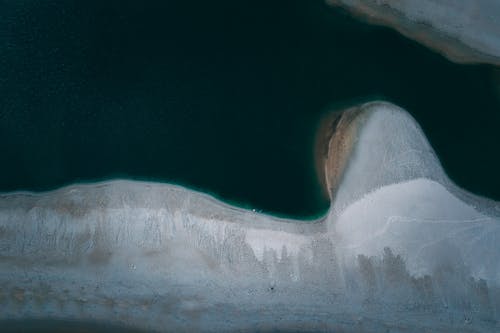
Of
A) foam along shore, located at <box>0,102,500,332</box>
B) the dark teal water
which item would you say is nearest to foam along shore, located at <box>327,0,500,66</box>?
the dark teal water

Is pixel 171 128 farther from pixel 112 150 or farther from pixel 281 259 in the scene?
pixel 281 259

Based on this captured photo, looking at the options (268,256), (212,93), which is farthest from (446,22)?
(268,256)

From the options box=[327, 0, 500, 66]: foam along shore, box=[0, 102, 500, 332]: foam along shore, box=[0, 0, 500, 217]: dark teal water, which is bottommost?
box=[0, 102, 500, 332]: foam along shore

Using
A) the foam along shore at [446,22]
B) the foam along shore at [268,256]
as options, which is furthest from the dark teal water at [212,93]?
the foam along shore at [268,256]

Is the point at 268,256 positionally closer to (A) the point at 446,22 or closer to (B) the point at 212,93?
(B) the point at 212,93

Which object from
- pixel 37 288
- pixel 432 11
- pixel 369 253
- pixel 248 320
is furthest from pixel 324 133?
pixel 37 288

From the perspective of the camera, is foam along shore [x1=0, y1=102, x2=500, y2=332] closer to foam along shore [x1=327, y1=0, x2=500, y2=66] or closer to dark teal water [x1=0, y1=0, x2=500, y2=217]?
dark teal water [x1=0, y1=0, x2=500, y2=217]
